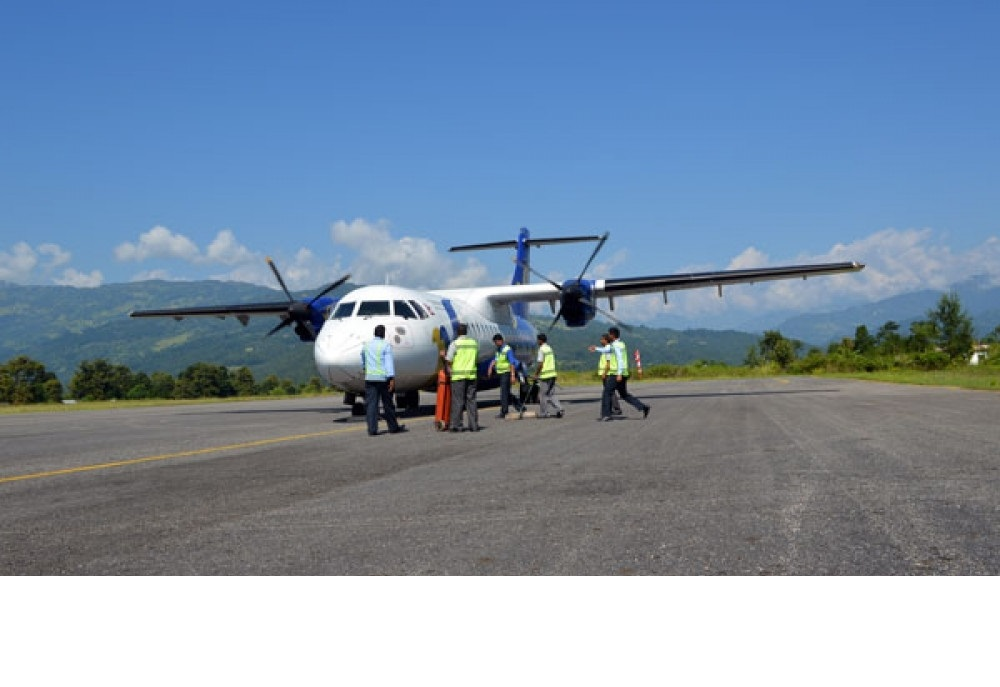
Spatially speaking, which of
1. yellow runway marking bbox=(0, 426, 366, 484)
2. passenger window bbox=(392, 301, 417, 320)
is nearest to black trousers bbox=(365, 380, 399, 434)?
yellow runway marking bbox=(0, 426, 366, 484)

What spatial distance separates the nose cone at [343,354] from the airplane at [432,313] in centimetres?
2

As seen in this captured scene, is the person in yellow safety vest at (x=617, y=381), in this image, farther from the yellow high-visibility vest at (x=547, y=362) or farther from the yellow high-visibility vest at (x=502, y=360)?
the yellow high-visibility vest at (x=502, y=360)

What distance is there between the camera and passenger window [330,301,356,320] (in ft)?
63.4

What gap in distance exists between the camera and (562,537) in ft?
17.9

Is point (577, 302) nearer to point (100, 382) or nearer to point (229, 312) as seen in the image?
point (229, 312)

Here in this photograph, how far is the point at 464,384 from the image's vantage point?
52.1 feet

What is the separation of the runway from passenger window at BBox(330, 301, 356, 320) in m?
6.21

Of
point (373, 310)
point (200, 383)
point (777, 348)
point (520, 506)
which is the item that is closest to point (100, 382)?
point (200, 383)

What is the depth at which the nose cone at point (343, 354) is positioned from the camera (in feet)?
58.9

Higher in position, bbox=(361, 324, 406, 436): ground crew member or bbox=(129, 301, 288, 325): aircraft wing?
bbox=(129, 301, 288, 325): aircraft wing

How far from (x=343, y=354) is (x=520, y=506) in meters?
11.8

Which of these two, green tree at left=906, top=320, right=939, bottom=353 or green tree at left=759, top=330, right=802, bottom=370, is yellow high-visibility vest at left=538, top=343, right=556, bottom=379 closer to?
green tree at left=906, top=320, right=939, bottom=353
